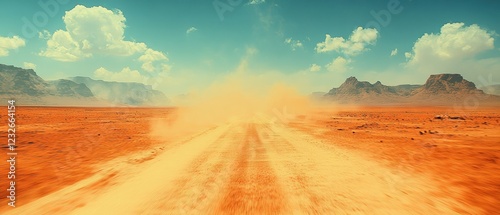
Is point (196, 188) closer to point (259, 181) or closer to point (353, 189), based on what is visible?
point (259, 181)

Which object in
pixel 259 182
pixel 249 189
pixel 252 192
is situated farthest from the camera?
pixel 259 182

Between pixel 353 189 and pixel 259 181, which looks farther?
pixel 259 181

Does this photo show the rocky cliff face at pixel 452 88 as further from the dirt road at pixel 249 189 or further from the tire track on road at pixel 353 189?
the dirt road at pixel 249 189

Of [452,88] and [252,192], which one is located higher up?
[452,88]

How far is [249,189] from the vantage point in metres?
6.28

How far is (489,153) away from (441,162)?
10.9 ft

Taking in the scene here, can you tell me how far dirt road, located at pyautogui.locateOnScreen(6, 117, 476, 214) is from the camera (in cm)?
516

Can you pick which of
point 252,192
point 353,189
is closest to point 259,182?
point 252,192

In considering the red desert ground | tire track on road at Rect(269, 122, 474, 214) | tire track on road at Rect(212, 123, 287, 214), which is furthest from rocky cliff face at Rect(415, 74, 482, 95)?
tire track on road at Rect(212, 123, 287, 214)

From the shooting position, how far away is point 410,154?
11344mm

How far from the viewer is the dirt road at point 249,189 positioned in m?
5.16

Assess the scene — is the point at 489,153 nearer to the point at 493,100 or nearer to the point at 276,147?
the point at 276,147

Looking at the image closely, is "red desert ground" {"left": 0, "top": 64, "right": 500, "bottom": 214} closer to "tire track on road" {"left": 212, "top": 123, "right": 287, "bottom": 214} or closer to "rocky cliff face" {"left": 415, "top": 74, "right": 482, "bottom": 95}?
"tire track on road" {"left": 212, "top": 123, "right": 287, "bottom": 214}

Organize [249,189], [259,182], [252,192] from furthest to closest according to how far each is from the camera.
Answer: [259,182] < [249,189] < [252,192]
